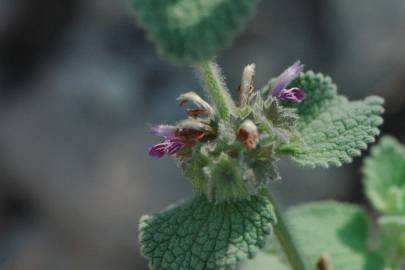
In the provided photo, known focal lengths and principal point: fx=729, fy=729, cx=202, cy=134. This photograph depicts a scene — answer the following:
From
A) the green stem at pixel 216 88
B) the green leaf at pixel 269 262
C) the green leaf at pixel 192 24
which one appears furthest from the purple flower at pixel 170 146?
the green leaf at pixel 269 262

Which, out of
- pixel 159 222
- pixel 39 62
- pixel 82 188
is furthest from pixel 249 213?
pixel 39 62

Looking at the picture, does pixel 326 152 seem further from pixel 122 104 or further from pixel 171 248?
pixel 122 104

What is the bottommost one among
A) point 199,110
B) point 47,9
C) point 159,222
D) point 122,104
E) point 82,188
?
point 159,222

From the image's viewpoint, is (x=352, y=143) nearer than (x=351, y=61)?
Yes

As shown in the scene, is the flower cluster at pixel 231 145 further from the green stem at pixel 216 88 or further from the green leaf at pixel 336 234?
the green leaf at pixel 336 234

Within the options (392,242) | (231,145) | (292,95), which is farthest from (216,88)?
(392,242)

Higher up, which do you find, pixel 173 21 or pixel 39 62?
pixel 39 62

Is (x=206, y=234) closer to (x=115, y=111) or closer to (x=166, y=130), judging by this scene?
(x=166, y=130)
